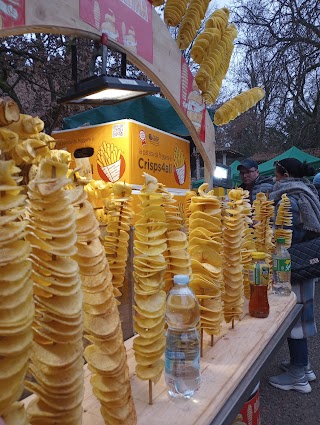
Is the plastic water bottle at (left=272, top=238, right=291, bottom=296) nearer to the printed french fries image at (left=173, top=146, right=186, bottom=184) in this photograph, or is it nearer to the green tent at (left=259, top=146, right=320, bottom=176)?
the printed french fries image at (left=173, top=146, right=186, bottom=184)

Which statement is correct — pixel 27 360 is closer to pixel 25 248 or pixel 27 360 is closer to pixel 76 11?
pixel 25 248

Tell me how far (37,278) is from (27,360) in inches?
4.9

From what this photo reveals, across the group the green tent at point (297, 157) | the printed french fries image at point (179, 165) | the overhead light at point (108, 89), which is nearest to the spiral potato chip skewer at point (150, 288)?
the overhead light at point (108, 89)

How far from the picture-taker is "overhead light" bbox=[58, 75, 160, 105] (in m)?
1.82

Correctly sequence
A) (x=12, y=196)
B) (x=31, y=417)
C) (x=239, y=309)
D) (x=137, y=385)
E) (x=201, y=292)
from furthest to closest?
(x=239, y=309)
(x=201, y=292)
(x=137, y=385)
(x=31, y=417)
(x=12, y=196)

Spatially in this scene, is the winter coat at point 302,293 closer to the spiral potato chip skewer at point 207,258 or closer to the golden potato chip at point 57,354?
the spiral potato chip skewer at point 207,258

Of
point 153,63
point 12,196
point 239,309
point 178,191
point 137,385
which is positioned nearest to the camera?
point 12,196

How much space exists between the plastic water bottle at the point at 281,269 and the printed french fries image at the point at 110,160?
3.50 ft

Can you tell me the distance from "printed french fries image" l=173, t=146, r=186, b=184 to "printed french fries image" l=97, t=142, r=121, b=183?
1.99ft

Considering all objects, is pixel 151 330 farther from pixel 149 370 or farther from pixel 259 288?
pixel 259 288

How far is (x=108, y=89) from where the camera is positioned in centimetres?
186

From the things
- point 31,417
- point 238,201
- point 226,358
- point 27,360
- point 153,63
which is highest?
point 153,63

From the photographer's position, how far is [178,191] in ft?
8.42

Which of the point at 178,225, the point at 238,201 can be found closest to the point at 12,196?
the point at 178,225
